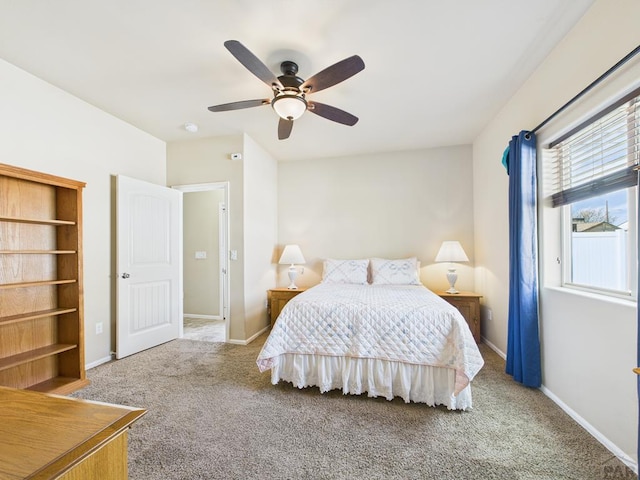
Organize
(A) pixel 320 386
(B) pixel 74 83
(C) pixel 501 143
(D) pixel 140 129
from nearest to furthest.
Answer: (A) pixel 320 386 < (B) pixel 74 83 < (C) pixel 501 143 < (D) pixel 140 129

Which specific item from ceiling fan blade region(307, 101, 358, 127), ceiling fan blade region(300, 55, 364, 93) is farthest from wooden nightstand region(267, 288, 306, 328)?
ceiling fan blade region(300, 55, 364, 93)

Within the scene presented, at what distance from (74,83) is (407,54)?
2820 mm

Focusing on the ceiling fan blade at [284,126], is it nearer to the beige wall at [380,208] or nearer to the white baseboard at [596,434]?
the beige wall at [380,208]

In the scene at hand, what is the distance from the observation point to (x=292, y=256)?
4113 mm

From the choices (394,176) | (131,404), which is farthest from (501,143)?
(131,404)

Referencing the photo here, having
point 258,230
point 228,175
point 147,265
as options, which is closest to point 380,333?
point 258,230

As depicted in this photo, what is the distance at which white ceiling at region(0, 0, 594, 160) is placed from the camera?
1.73 meters

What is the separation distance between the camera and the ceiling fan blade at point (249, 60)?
5.25ft

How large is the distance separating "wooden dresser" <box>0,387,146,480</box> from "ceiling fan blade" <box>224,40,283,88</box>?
5.58 feet

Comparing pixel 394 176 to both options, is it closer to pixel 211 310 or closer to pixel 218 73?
pixel 218 73

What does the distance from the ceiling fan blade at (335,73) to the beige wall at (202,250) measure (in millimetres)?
3165

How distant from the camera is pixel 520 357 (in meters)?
2.33

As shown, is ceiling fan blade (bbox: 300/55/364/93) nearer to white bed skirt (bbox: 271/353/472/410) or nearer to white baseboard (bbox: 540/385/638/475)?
white bed skirt (bbox: 271/353/472/410)

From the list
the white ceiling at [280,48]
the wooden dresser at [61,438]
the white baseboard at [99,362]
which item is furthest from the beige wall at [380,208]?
the wooden dresser at [61,438]
